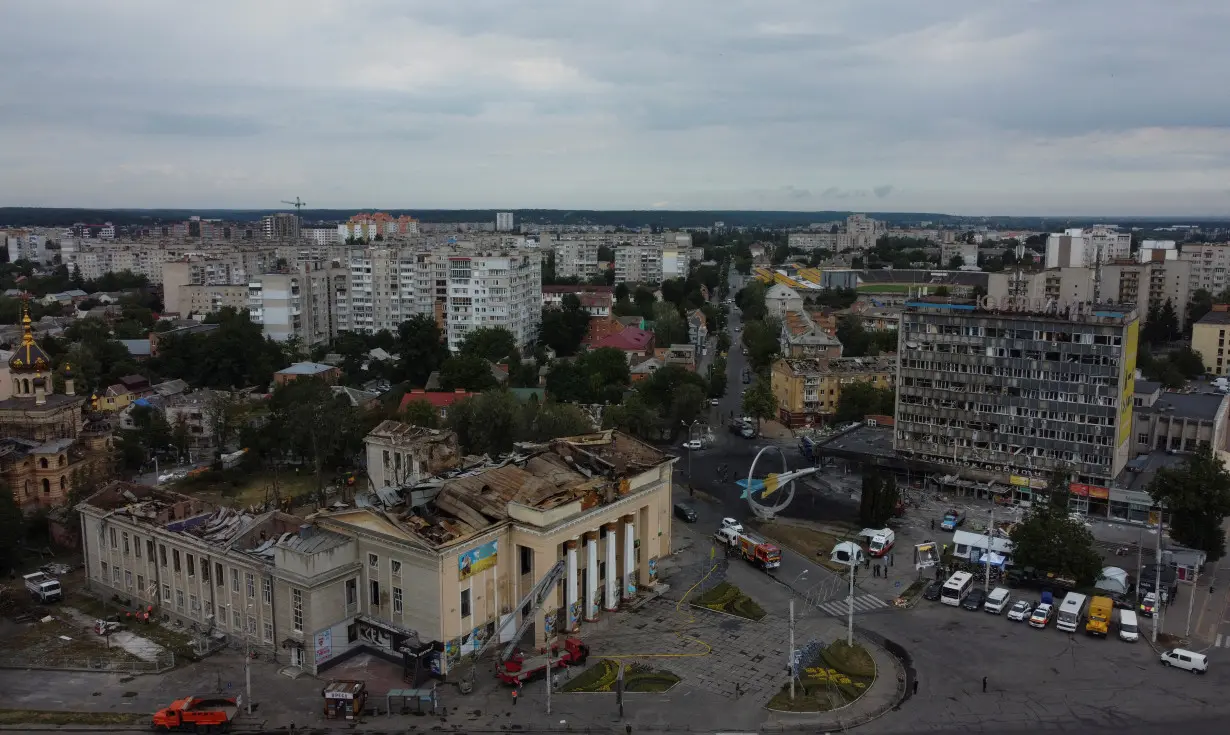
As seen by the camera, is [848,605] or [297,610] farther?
[848,605]

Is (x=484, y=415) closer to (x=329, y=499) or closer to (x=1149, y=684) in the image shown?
(x=329, y=499)

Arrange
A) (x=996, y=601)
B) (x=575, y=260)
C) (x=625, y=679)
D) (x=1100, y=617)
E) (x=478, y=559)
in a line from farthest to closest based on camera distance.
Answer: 1. (x=575, y=260)
2. (x=996, y=601)
3. (x=1100, y=617)
4. (x=478, y=559)
5. (x=625, y=679)

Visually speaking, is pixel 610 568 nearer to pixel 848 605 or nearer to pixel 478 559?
pixel 478 559

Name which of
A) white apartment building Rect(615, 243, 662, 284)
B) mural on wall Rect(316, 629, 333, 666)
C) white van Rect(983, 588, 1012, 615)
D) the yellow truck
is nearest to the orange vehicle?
mural on wall Rect(316, 629, 333, 666)

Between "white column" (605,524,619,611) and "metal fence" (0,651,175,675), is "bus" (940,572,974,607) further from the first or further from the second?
"metal fence" (0,651,175,675)

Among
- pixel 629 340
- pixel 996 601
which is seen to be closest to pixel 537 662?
pixel 996 601

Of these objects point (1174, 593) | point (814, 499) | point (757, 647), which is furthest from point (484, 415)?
point (1174, 593)

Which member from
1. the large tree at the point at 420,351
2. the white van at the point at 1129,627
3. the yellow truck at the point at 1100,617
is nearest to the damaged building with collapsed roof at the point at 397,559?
the yellow truck at the point at 1100,617
